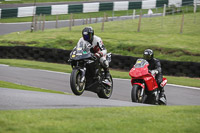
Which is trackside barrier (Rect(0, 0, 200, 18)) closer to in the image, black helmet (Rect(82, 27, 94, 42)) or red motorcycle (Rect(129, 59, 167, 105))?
red motorcycle (Rect(129, 59, 167, 105))

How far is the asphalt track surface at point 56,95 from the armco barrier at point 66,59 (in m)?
2.27

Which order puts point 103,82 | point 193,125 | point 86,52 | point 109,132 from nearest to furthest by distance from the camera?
point 109,132 < point 193,125 < point 86,52 < point 103,82

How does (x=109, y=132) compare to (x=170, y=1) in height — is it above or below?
below

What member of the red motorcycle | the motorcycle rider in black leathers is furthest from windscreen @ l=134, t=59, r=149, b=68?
the motorcycle rider in black leathers

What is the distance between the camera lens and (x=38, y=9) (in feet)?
106

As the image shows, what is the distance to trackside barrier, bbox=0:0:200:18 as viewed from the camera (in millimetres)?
32219

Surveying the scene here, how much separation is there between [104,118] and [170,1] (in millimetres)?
30278

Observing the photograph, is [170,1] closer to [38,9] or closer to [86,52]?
[38,9]

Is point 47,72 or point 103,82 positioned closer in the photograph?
point 103,82

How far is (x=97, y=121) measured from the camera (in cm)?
556

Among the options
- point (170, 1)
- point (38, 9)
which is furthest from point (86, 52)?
point (170, 1)

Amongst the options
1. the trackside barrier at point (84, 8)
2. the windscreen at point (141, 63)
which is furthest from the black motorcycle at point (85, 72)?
the trackside barrier at point (84, 8)

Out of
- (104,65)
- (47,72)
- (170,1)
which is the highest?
(170,1)

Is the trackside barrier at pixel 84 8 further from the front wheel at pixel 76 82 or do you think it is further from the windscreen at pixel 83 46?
the front wheel at pixel 76 82
